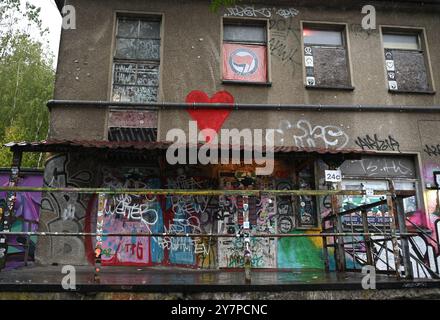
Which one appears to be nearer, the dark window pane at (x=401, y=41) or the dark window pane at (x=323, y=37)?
the dark window pane at (x=323, y=37)

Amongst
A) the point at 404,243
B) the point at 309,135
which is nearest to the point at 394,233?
the point at 404,243

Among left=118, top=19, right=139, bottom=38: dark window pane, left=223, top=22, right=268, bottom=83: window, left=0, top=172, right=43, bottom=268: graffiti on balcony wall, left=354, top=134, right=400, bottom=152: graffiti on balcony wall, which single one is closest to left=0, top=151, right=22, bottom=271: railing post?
left=0, top=172, right=43, bottom=268: graffiti on balcony wall

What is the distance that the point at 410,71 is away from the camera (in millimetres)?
10102

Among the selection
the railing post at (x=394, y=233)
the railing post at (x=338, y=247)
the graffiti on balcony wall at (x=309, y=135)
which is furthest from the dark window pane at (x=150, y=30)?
the railing post at (x=394, y=233)

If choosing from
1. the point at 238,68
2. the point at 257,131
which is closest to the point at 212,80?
the point at 238,68

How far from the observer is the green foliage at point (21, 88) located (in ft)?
69.7

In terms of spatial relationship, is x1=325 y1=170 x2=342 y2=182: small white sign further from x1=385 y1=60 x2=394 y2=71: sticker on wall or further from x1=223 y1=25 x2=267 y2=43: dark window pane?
x1=223 y1=25 x2=267 y2=43: dark window pane

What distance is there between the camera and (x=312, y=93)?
31.4 ft

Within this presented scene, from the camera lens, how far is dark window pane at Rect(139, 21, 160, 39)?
9.80 meters

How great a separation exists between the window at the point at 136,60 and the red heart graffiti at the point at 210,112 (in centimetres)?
102

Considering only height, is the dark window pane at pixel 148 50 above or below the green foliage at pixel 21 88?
below

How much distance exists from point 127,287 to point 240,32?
771cm

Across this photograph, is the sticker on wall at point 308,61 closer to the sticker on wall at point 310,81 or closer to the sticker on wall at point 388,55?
the sticker on wall at point 310,81
